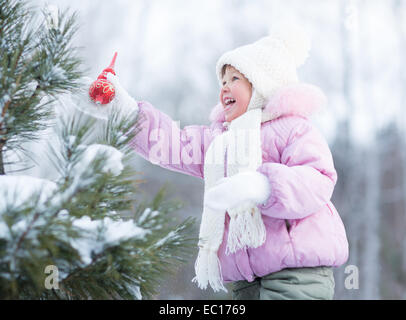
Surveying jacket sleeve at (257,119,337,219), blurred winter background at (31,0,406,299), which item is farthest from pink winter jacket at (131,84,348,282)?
blurred winter background at (31,0,406,299)

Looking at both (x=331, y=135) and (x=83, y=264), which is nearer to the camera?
(x=83, y=264)

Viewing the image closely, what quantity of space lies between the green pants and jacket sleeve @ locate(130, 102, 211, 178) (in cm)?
31

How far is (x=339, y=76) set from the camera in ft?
7.20

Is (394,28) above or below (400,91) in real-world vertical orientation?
above

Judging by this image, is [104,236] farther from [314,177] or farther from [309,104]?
[309,104]

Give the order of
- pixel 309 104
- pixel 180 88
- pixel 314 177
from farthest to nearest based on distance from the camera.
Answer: pixel 180 88 → pixel 309 104 → pixel 314 177

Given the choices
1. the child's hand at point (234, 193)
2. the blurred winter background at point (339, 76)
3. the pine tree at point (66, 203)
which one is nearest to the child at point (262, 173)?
the child's hand at point (234, 193)

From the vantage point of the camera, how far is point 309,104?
2.73ft

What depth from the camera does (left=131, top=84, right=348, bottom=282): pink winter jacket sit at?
67 cm

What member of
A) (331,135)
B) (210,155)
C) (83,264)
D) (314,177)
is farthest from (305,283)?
(331,135)

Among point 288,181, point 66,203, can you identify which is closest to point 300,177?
point 288,181

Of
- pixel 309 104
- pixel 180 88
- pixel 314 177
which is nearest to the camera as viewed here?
pixel 314 177

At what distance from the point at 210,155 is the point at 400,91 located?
Answer: 1.67 metres
